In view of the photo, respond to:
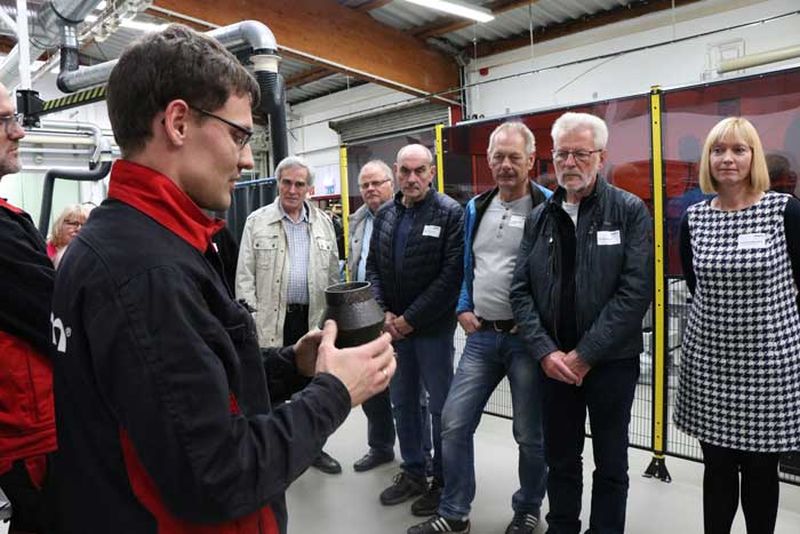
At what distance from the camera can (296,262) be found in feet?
9.53

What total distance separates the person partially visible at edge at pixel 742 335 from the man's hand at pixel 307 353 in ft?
4.62

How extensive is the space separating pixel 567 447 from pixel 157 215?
5.78 feet

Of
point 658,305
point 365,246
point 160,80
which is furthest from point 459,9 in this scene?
point 160,80

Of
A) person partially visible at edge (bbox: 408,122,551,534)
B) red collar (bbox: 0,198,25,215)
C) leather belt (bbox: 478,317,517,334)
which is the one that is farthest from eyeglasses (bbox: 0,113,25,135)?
leather belt (bbox: 478,317,517,334)

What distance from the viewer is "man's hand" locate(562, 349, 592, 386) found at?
192 cm

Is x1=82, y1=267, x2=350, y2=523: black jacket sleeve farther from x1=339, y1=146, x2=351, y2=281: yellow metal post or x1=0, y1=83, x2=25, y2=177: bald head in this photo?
x1=339, y1=146, x2=351, y2=281: yellow metal post

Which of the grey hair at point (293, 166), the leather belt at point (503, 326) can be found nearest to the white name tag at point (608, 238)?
the leather belt at point (503, 326)

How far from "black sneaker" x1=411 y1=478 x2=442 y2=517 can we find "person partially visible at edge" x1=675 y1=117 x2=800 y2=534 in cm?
112

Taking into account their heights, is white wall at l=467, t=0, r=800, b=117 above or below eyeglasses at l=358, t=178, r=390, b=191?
above

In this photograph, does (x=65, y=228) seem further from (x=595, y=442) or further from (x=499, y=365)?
(x=595, y=442)

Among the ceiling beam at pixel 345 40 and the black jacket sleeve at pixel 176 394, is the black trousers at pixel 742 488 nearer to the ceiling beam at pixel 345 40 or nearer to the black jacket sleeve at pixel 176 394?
the black jacket sleeve at pixel 176 394

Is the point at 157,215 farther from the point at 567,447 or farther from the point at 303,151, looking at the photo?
the point at 303,151

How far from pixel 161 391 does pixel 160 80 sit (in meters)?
0.42

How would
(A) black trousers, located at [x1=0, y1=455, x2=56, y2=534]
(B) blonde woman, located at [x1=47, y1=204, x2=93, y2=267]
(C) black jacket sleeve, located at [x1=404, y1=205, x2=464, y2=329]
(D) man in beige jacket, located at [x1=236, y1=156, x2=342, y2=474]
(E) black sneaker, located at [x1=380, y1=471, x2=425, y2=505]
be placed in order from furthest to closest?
1. (B) blonde woman, located at [x1=47, y1=204, x2=93, y2=267]
2. (D) man in beige jacket, located at [x1=236, y1=156, x2=342, y2=474]
3. (E) black sneaker, located at [x1=380, y1=471, x2=425, y2=505]
4. (C) black jacket sleeve, located at [x1=404, y1=205, x2=464, y2=329]
5. (A) black trousers, located at [x1=0, y1=455, x2=56, y2=534]
